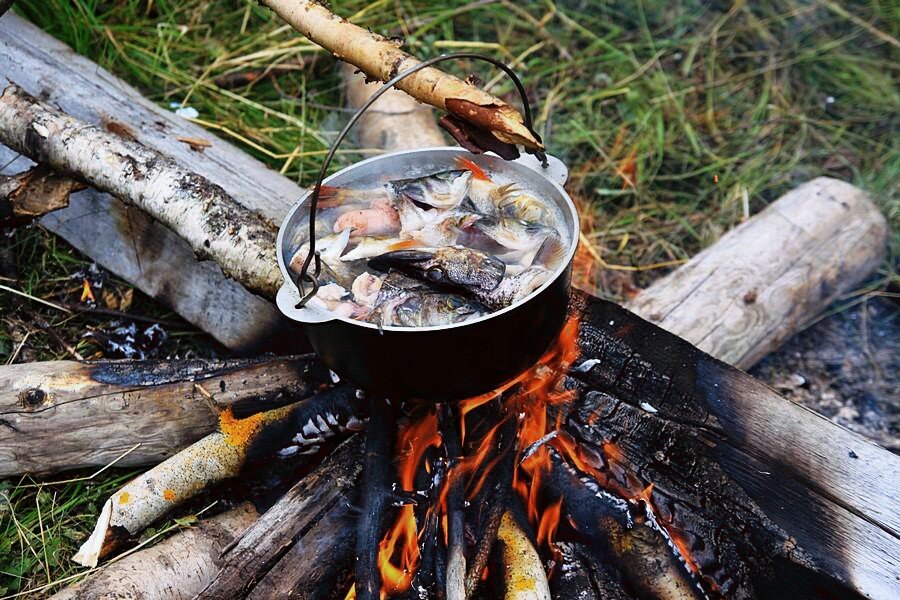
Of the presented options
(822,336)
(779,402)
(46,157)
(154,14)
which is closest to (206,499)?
(46,157)

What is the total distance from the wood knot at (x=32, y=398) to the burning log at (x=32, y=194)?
75cm

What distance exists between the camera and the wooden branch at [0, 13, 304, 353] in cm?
301

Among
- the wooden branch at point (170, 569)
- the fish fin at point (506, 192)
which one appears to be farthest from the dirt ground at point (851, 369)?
the wooden branch at point (170, 569)

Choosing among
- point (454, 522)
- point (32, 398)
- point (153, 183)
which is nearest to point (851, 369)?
point (454, 522)

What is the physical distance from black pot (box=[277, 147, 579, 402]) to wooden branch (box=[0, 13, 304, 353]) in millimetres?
923

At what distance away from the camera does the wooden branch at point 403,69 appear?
196 cm

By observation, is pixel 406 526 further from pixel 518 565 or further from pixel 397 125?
pixel 397 125

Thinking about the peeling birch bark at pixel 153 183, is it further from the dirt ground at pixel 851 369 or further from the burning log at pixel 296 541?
the dirt ground at pixel 851 369

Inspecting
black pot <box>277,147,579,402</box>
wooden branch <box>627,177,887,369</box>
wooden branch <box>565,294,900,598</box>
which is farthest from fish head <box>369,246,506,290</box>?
wooden branch <box>627,177,887,369</box>

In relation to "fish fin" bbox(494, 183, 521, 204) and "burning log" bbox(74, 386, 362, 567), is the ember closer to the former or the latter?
"burning log" bbox(74, 386, 362, 567)

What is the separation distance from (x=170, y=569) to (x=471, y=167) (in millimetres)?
1463

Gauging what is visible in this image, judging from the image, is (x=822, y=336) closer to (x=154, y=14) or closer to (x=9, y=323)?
(x=9, y=323)

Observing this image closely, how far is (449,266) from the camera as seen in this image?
6.66ft

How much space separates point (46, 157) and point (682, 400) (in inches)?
92.3
